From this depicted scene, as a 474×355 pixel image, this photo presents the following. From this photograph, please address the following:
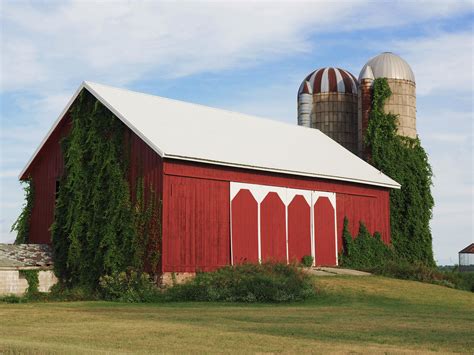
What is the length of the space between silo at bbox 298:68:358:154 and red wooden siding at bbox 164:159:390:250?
9545 millimetres

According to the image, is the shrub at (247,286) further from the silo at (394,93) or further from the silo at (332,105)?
the silo at (332,105)

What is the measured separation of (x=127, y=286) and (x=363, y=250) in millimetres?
13640

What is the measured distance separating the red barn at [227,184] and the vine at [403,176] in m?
5.68

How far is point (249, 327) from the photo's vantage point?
16.1m

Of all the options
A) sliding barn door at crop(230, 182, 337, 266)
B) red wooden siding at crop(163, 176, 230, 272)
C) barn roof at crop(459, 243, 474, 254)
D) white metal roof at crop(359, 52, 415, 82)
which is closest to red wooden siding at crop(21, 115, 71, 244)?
red wooden siding at crop(163, 176, 230, 272)

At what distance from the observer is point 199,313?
64.8ft

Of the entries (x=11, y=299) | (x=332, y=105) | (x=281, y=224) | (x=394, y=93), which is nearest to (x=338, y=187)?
(x=281, y=224)

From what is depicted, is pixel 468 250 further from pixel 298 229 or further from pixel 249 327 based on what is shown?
pixel 249 327

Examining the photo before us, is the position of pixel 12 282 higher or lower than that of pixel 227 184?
lower

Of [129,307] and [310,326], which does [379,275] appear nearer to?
[129,307]

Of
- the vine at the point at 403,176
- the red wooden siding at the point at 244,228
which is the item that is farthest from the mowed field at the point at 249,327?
the vine at the point at 403,176

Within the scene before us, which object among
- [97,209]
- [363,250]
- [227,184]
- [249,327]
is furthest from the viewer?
[363,250]

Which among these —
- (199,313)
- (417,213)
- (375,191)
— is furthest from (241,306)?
(417,213)

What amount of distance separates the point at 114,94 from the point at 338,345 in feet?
67.3
